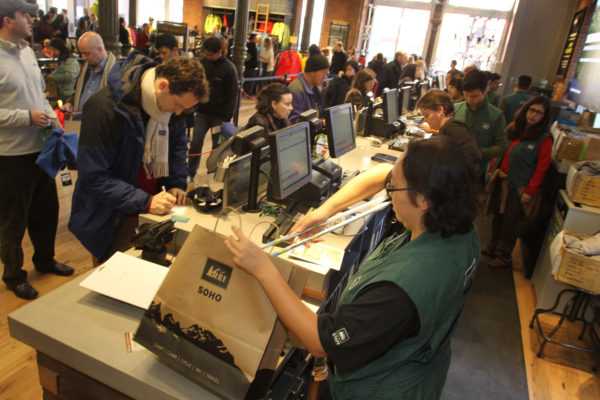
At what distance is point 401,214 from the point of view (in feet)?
3.78

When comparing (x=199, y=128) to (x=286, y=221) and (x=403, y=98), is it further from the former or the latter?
(x=286, y=221)

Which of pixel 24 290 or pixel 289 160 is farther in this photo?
pixel 24 290

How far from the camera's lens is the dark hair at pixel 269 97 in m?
3.15

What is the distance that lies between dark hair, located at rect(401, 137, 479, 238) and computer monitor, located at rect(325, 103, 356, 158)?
2.06m

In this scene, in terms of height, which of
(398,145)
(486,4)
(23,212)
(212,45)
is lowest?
(23,212)

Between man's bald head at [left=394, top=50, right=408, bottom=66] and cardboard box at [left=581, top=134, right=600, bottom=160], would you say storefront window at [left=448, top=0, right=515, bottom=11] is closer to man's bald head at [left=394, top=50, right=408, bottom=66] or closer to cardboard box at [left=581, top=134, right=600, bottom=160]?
man's bald head at [left=394, top=50, right=408, bottom=66]

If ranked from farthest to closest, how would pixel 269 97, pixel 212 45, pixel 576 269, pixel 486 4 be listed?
1. pixel 486 4
2. pixel 212 45
3. pixel 269 97
4. pixel 576 269

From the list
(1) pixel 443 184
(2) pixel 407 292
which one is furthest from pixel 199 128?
(2) pixel 407 292

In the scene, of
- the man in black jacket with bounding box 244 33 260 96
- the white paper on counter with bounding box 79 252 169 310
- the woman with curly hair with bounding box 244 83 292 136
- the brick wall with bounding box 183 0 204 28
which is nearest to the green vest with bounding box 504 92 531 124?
the woman with curly hair with bounding box 244 83 292 136

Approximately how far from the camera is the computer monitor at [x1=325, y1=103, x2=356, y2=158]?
3.13 meters

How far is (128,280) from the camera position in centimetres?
153

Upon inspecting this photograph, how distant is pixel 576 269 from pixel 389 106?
2.56 meters

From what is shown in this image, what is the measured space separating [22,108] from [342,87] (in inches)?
162

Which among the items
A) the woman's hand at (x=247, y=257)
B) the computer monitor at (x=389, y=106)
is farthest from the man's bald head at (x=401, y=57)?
the woman's hand at (x=247, y=257)
